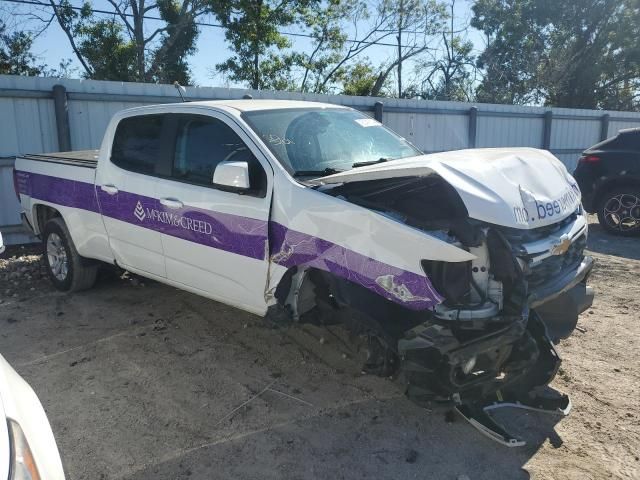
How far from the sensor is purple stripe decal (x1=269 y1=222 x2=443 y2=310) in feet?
9.97

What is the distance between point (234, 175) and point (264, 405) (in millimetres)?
1517

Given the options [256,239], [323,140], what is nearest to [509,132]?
[323,140]

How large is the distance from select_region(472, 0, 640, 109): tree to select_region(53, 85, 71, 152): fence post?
25995 mm

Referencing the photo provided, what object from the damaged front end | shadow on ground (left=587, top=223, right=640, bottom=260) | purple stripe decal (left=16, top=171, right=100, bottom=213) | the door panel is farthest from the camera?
shadow on ground (left=587, top=223, right=640, bottom=260)

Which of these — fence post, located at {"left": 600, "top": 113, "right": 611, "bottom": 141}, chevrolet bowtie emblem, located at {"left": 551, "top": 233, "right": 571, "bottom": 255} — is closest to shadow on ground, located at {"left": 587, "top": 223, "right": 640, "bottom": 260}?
chevrolet bowtie emblem, located at {"left": 551, "top": 233, "right": 571, "bottom": 255}

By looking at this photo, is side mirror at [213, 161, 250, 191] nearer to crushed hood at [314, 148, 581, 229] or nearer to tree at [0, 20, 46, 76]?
crushed hood at [314, 148, 581, 229]

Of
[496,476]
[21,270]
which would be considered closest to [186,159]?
[496,476]

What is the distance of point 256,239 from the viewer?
3803mm

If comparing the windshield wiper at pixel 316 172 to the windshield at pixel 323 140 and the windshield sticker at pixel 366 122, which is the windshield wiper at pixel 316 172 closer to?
the windshield at pixel 323 140

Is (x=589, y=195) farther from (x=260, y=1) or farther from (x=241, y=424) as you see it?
(x=260, y=1)

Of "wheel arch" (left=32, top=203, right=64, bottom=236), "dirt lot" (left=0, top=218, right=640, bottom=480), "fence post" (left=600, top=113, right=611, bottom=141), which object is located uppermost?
"fence post" (left=600, top=113, right=611, bottom=141)

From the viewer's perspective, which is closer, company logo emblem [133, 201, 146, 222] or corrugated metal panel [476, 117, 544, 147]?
company logo emblem [133, 201, 146, 222]

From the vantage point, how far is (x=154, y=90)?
8.94 meters

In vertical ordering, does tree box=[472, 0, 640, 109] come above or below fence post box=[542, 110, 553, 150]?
above
